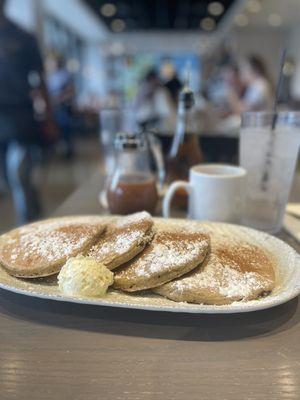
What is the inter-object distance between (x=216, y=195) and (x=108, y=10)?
7.12 metres

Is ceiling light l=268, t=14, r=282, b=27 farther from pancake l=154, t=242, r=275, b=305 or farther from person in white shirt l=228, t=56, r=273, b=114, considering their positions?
pancake l=154, t=242, r=275, b=305

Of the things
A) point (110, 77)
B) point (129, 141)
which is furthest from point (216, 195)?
point (110, 77)

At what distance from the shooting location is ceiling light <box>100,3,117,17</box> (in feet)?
20.9

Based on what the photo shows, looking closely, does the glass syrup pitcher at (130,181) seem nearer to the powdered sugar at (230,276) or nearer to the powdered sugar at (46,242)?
the powdered sugar at (46,242)

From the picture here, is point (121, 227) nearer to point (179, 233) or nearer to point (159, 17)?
point (179, 233)

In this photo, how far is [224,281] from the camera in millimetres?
570

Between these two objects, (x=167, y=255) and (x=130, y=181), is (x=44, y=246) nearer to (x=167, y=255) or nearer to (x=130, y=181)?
(x=167, y=255)

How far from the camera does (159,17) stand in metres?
8.12

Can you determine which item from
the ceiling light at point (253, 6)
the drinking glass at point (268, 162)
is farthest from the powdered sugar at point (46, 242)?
the ceiling light at point (253, 6)

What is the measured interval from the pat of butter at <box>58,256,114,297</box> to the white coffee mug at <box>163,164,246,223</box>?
397 mm

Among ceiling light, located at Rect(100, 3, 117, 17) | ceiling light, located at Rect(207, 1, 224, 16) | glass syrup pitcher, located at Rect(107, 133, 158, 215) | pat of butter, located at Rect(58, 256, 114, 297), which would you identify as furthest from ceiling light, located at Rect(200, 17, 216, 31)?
pat of butter, located at Rect(58, 256, 114, 297)

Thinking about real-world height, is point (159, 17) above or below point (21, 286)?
above

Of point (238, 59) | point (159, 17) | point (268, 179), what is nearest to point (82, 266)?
point (268, 179)

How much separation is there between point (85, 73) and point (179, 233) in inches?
426
